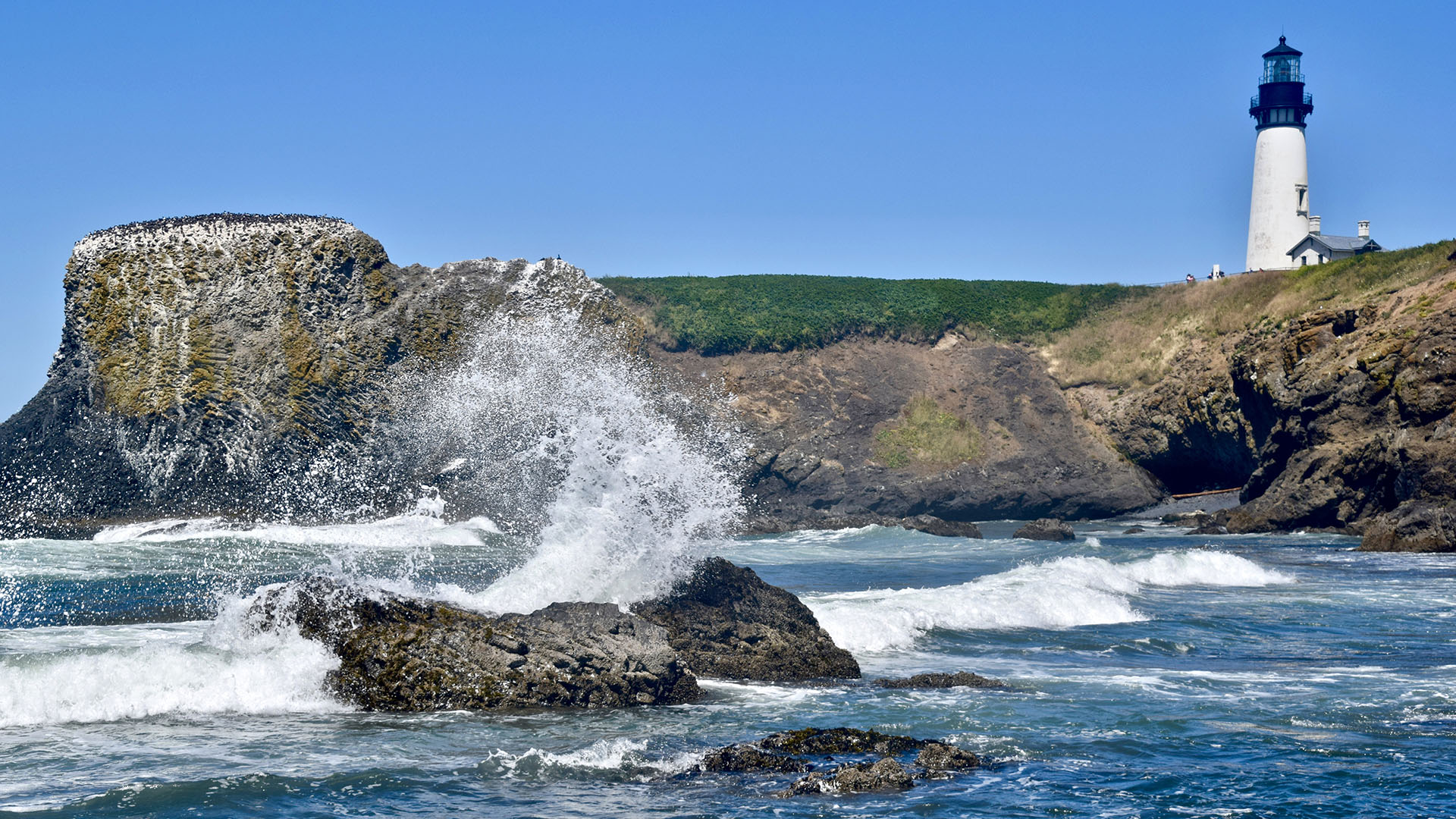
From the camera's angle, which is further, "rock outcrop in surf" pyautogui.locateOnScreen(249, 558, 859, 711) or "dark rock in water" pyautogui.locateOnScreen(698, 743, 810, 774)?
"rock outcrop in surf" pyautogui.locateOnScreen(249, 558, 859, 711)

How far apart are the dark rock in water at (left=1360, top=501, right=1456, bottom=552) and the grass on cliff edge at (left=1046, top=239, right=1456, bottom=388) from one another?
14327 mm

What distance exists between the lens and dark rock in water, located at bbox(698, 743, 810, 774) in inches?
338

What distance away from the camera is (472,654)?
11094mm

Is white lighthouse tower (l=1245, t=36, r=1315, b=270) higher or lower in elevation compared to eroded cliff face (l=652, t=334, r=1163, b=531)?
higher

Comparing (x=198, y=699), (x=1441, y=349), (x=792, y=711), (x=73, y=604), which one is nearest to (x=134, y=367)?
(x=73, y=604)

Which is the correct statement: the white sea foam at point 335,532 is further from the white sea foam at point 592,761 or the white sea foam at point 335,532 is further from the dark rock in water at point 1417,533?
the white sea foam at point 592,761

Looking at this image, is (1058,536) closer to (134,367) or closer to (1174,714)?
(1174,714)

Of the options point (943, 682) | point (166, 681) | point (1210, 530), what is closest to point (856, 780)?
point (943, 682)

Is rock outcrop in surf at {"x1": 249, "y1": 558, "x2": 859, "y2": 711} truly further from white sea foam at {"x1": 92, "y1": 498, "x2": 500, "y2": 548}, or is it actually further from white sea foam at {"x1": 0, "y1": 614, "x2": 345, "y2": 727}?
white sea foam at {"x1": 92, "y1": 498, "x2": 500, "y2": 548}

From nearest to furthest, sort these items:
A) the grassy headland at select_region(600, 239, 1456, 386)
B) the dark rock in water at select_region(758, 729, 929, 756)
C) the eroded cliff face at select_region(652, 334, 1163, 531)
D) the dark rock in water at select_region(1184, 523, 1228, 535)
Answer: the dark rock in water at select_region(758, 729, 929, 756), the dark rock in water at select_region(1184, 523, 1228, 535), the eroded cliff face at select_region(652, 334, 1163, 531), the grassy headland at select_region(600, 239, 1456, 386)

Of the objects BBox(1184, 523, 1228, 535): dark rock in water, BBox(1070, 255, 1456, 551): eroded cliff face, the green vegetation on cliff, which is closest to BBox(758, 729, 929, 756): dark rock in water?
BBox(1070, 255, 1456, 551): eroded cliff face

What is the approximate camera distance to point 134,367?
39.4 meters

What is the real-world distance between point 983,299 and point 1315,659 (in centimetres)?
4638

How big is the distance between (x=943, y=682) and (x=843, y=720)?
200 cm
